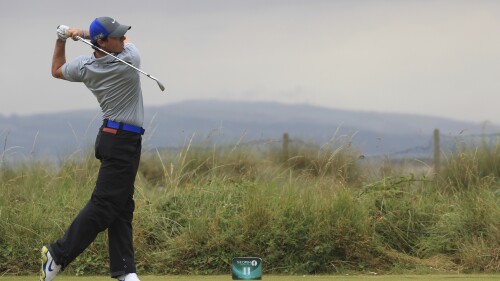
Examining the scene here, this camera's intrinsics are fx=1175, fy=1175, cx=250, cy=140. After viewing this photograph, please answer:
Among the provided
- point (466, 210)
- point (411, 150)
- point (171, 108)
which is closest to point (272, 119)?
point (171, 108)

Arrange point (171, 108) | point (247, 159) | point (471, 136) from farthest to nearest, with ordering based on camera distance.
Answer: point (171, 108) < point (247, 159) < point (471, 136)

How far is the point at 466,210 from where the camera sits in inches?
455

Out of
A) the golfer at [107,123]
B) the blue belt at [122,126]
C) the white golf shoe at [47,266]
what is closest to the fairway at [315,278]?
the white golf shoe at [47,266]

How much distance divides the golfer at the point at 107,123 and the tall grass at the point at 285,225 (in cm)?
270

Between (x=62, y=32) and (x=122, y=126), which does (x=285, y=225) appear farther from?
(x=62, y=32)

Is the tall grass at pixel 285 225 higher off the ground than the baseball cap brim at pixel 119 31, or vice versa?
the baseball cap brim at pixel 119 31

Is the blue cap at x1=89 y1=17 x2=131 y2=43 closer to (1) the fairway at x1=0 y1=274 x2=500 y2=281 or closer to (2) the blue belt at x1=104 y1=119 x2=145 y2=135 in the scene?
(2) the blue belt at x1=104 y1=119 x2=145 y2=135

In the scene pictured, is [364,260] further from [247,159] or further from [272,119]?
[272,119]

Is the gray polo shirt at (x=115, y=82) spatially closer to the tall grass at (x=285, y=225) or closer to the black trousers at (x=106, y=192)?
the black trousers at (x=106, y=192)

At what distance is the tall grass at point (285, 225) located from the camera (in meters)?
11.0

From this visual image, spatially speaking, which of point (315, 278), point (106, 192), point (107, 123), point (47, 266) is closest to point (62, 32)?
point (107, 123)

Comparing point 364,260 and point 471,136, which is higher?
point 471,136

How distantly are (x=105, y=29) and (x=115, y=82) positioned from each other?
369 millimetres

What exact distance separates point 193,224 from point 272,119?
3799 inches
